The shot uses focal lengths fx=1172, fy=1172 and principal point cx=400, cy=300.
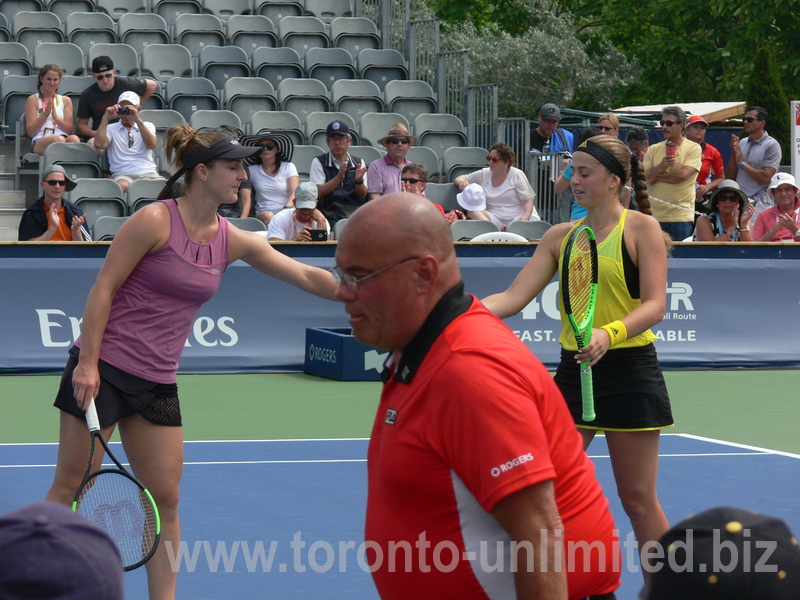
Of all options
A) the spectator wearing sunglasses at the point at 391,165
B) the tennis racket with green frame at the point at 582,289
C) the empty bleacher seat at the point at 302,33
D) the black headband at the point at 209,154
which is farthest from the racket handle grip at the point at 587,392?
the empty bleacher seat at the point at 302,33

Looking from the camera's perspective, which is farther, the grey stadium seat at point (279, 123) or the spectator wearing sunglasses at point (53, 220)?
the grey stadium seat at point (279, 123)

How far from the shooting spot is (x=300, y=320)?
11.5 m

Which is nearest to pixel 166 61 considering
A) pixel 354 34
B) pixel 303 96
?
pixel 303 96

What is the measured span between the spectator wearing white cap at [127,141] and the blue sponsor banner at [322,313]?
2.39 metres

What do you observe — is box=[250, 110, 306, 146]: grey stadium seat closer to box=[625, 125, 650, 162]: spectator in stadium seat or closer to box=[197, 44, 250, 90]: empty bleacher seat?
box=[197, 44, 250, 90]: empty bleacher seat

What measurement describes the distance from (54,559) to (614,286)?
3.41 m

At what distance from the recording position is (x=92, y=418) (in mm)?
4230

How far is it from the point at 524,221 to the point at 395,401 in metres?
10.5

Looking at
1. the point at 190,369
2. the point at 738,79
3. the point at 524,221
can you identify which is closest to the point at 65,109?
the point at 190,369

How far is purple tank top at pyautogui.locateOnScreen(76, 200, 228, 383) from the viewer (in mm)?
4352

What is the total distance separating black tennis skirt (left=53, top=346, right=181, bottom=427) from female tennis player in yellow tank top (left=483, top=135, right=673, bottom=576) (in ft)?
4.33

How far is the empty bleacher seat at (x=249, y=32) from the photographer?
16734 millimetres

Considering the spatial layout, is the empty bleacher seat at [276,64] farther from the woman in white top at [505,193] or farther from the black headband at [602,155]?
the black headband at [602,155]

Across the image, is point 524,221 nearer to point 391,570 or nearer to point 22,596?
point 391,570
